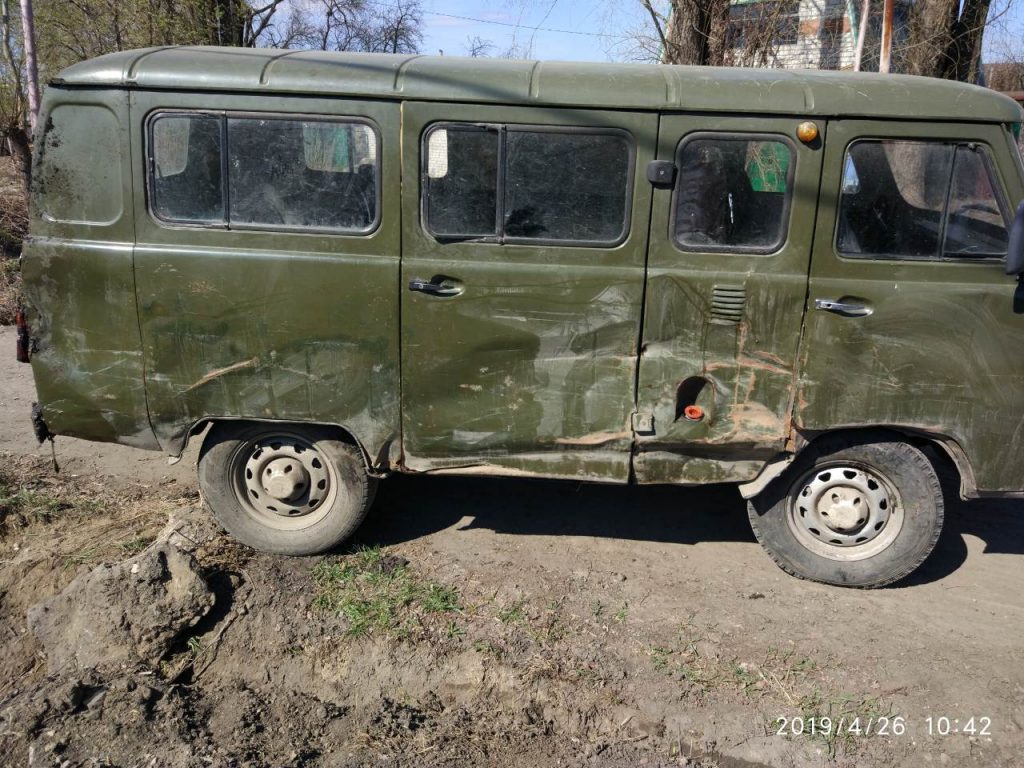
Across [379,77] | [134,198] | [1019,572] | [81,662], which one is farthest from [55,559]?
[1019,572]

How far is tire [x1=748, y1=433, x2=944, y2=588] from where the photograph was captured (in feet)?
13.9

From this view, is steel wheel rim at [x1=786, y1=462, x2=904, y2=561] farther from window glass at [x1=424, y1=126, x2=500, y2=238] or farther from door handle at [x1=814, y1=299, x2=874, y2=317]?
window glass at [x1=424, y1=126, x2=500, y2=238]

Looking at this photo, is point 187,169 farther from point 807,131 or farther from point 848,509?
point 848,509

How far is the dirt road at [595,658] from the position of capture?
10.8 feet

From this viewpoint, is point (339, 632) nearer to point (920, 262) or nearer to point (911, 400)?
point (911, 400)

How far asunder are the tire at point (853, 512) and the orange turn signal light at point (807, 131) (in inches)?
59.7

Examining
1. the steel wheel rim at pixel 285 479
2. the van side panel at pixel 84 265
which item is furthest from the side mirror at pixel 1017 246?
the van side panel at pixel 84 265

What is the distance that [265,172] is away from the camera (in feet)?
13.3

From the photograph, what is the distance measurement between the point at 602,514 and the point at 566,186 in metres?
2.21

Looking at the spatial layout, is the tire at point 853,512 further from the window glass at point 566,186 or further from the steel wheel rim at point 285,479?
the steel wheel rim at point 285,479

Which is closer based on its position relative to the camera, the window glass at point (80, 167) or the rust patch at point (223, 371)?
the window glass at point (80, 167)

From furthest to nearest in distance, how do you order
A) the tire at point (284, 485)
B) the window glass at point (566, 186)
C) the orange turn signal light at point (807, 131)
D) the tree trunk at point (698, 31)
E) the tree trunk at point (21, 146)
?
1. the tree trunk at point (21, 146)
2. the tree trunk at point (698, 31)
3. the tire at point (284, 485)
4. the window glass at point (566, 186)
5. the orange turn signal light at point (807, 131)

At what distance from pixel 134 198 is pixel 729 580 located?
147 inches

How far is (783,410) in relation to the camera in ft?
13.4
